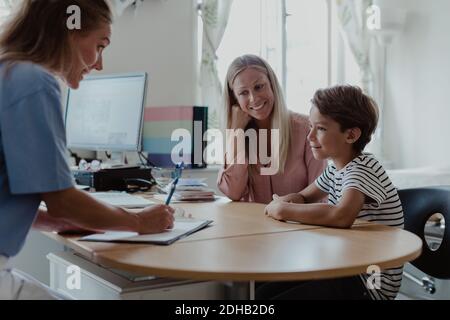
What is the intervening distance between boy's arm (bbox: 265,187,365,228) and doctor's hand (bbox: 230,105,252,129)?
710 millimetres

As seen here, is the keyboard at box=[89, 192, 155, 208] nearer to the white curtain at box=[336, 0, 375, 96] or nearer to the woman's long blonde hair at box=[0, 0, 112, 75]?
the woman's long blonde hair at box=[0, 0, 112, 75]

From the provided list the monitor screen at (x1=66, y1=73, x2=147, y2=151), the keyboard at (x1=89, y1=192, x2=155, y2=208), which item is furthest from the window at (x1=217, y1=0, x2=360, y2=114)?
the keyboard at (x1=89, y1=192, x2=155, y2=208)

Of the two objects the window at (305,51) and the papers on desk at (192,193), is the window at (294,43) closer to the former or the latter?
the window at (305,51)

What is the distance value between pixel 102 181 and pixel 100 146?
12.3 inches

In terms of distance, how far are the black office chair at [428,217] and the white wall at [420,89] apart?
255 cm

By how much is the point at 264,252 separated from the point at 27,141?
504mm

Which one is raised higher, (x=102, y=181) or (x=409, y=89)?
(x=409, y=89)

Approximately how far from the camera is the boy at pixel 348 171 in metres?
1.38

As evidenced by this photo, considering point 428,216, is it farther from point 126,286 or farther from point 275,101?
point 126,286

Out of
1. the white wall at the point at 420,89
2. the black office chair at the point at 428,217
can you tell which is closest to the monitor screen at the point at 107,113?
the black office chair at the point at 428,217

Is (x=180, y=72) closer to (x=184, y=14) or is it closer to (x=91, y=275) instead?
(x=184, y=14)

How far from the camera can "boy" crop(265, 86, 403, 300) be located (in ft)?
4.53
